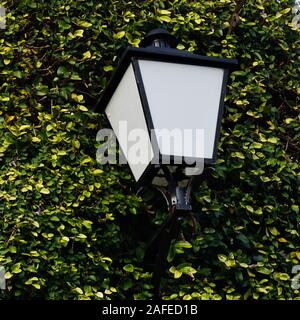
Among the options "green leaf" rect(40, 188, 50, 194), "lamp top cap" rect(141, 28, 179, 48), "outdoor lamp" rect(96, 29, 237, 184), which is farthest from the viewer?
"green leaf" rect(40, 188, 50, 194)

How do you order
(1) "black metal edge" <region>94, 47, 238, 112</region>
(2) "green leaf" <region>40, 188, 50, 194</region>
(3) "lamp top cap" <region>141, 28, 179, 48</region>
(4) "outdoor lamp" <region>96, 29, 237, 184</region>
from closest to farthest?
(4) "outdoor lamp" <region>96, 29, 237, 184</region>, (1) "black metal edge" <region>94, 47, 238, 112</region>, (3) "lamp top cap" <region>141, 28, 179, 48</region>, (2) "green leaf" <region>40, 188, 50, 194</region>

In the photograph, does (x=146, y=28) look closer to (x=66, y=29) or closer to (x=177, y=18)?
(x=177, y=18)

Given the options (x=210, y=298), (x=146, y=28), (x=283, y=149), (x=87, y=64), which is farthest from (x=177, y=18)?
(x=210, y=298)

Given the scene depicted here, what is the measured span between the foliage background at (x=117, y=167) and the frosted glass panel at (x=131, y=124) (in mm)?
335

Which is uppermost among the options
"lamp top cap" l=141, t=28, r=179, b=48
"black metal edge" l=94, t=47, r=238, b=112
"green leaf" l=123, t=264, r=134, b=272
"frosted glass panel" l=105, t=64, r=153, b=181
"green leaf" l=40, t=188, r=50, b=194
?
"lamp top cap" l=141, t=28, r=179, b=48

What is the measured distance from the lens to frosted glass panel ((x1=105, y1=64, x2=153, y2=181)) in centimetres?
278

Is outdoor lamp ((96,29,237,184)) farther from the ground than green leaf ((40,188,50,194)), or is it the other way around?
outdoor lamp ((96,29,237,184))

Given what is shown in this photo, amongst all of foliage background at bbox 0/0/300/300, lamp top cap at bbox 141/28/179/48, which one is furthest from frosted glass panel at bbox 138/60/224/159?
foliage background at bbox 0/0/300/300

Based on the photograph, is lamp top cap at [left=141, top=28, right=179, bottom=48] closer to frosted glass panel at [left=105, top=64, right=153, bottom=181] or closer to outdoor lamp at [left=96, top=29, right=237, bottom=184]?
outdoor lamp at [left=96, top=29, right=237, bottom=184]

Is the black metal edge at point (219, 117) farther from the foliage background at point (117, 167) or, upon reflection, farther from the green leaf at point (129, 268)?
the green leaf at point (129, 268)

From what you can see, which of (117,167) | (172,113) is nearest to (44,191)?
(117,167)

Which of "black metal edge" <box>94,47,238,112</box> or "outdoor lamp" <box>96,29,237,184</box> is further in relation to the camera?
"black metal edge" <box>94,47,238,112</box>

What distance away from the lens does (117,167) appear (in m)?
3.44

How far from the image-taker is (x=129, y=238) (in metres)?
3.36
